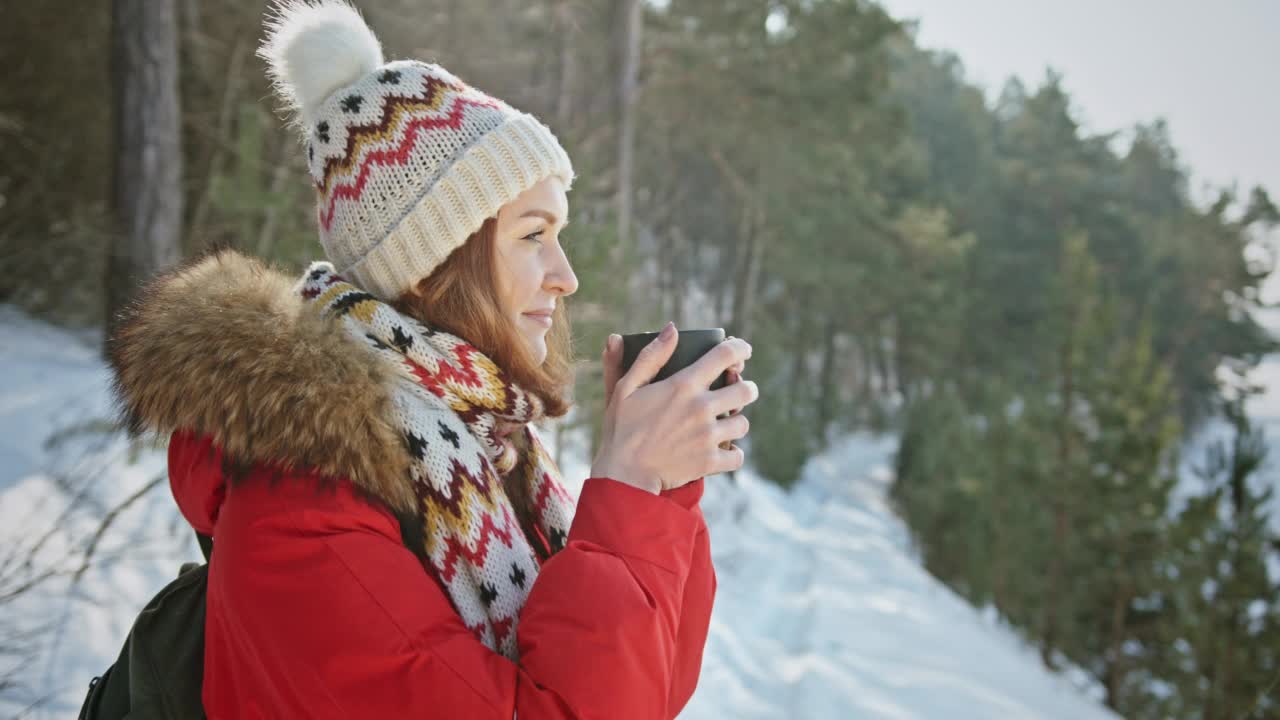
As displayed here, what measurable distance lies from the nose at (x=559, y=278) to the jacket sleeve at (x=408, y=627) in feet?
1.74

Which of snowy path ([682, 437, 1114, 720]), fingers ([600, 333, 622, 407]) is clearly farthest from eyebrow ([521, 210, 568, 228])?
snowy path ([682, 437, 1114, 720])

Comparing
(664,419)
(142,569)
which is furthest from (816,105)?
(664,419)

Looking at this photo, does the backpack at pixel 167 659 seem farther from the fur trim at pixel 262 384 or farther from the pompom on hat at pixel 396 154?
the pompom on hat at pixel 396 154

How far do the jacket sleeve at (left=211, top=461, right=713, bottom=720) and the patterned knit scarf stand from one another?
10cm

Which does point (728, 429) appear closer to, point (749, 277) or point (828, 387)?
point (749, 277)

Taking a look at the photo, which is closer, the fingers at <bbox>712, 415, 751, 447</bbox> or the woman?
the woman

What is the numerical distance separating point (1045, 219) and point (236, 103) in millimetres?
34000

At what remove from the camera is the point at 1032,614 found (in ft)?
50.9

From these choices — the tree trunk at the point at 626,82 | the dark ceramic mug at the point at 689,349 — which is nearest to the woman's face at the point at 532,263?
the dark ceramic mug at the point at 689,349

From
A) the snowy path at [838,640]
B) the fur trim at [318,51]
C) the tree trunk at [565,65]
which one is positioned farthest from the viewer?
the tree trunk at [565,65]

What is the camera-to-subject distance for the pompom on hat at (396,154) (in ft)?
4.48

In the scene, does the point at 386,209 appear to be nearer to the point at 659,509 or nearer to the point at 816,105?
the point at 659,509

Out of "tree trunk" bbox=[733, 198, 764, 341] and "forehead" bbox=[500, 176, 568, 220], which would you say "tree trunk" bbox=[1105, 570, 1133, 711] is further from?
"forehead" bbox=[500, 176, 568, 220]

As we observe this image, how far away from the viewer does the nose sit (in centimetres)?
146
